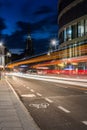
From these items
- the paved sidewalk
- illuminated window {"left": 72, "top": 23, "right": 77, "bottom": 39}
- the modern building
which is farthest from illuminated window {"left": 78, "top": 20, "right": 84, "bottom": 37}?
the paved sidewalk

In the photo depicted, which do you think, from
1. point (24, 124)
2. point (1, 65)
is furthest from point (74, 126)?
point (1, 65)

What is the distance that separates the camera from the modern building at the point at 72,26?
89088 millimetres

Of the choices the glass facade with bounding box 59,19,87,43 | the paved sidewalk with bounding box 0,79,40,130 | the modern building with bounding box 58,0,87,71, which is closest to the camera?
the paved sidewalk with bounding box 0,79,40,130

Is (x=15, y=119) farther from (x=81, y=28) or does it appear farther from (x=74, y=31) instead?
(x=74, y=31)

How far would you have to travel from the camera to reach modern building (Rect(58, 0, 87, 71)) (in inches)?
3507

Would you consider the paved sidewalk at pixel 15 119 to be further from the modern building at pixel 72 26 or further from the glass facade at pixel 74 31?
the glass facade at pixel 74 31

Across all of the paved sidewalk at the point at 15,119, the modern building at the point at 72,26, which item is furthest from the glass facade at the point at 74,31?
the paved sidewalk at the point at 15,119

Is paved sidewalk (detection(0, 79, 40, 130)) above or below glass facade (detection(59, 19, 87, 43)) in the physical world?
below

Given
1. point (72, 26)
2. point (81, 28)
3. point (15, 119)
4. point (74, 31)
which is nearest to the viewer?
point (15, 119)

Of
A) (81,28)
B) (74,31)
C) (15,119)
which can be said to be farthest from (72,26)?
(15,119)

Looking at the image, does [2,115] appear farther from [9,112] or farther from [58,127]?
[58,127]

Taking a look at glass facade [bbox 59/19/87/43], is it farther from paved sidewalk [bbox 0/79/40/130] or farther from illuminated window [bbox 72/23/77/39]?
paved sidewalk [bbox 0/79/40/130]

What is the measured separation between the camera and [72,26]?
99.2 metres

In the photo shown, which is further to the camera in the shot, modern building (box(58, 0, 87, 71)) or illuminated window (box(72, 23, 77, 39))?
illuminated window (box(72, 23, 77, 39))
